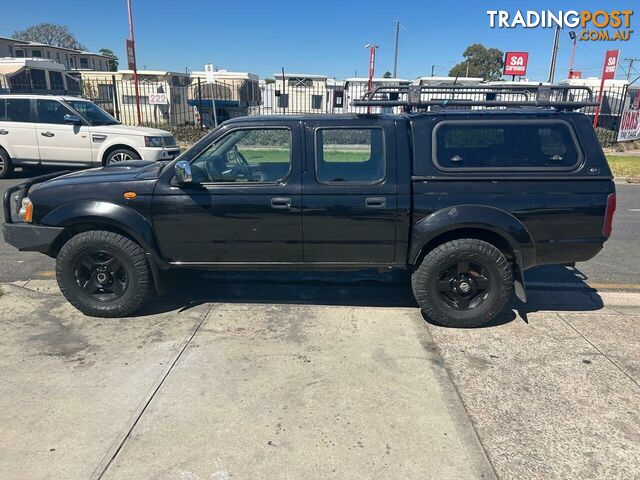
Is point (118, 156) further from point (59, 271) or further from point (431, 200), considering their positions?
point (431, 200)

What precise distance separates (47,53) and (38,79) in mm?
39100

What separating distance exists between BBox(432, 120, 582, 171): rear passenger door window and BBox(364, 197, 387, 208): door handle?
0.53 meters

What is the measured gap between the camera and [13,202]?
14.1 ft

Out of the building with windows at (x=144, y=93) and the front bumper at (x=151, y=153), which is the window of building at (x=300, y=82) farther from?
the front bumper at (x=151, y=153)

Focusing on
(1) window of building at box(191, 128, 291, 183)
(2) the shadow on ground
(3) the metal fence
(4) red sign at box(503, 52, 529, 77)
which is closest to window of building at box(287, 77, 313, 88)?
(3) the metal fence

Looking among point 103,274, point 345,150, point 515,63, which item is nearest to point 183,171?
point 103,274

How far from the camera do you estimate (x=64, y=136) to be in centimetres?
1062

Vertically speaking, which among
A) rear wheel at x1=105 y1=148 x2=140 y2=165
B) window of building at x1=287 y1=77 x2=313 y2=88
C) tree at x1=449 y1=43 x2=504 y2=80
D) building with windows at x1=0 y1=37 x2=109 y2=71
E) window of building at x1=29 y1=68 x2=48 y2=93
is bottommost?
rear wheel at x1=105 y1=148 x2=140 y2=165

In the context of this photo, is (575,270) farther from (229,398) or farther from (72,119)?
(72,119)

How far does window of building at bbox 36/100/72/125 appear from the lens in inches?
418

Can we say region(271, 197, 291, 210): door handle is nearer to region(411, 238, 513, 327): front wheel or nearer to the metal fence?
region(411, 238, 513, 327): front wheel

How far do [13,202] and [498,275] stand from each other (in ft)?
13.9

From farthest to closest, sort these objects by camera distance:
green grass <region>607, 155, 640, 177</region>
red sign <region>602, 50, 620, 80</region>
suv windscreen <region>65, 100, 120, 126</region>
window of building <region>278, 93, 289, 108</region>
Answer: window of building <region>278, 93, 289, 108</region> < red sign <region>602, 50, 620, 80</region> < green grass <region>607, 155, 640, 177</region> < suv windscreen <region>65, 100, 120, 126</region>

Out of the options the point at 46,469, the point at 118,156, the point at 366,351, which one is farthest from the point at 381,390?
the point at 118,156
